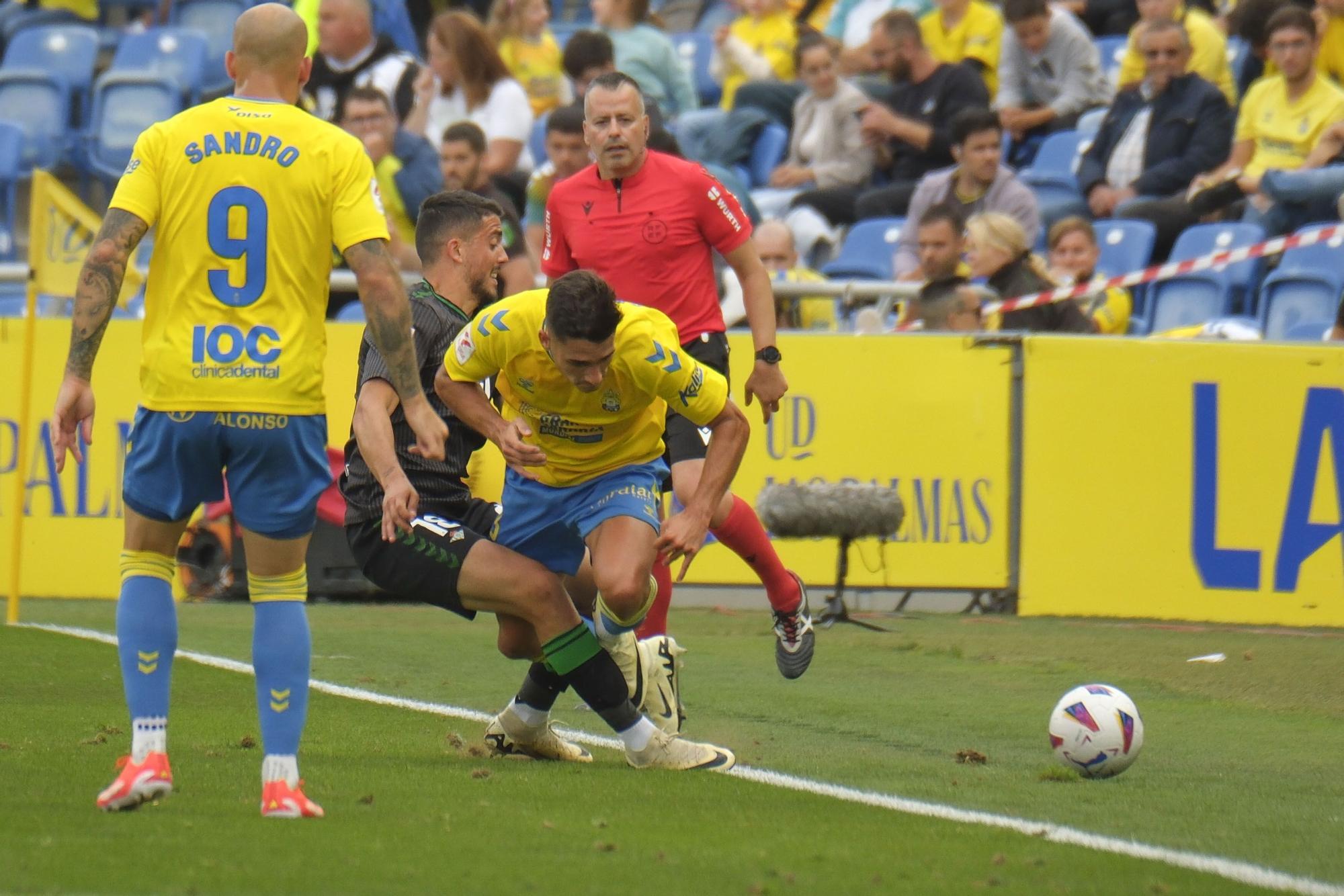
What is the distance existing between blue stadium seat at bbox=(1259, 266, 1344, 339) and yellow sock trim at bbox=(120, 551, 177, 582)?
8643 mm

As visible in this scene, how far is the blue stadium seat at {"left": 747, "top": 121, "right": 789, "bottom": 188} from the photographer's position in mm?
16109

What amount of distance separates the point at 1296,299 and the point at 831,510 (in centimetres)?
383

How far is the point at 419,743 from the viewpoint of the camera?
6.63 metres

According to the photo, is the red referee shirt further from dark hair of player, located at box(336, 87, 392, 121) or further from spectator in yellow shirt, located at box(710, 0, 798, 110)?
spectator in yellow shirt, located at box(710, 0, 798, 110)

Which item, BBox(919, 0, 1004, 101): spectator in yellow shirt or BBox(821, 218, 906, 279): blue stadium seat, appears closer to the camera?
BBox(821, 218, 906, 279): blue stadium seat

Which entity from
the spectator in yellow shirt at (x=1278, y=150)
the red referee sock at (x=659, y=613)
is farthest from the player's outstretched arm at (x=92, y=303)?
the spectator in yellow shirt at (x=1278, y=150)

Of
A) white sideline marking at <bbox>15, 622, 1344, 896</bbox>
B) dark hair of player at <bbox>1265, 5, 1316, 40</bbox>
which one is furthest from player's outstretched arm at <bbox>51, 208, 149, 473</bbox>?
dark hair of player at <bbox>1265, 5, 1316, 40</bbox>

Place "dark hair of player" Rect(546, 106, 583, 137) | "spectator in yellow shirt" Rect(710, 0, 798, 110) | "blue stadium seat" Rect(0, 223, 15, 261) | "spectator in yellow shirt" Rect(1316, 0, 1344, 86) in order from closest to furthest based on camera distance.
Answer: "dark hair of player" Rect(546, 106, 583, 137) → "spectator in yellow shirt" Rect(1316, 0, 1344, 86) → "blue stadium seat" Rect(0, 223, 15, 261) → "spectator in yellow shirt" Rect(710, 0, 798, 110)

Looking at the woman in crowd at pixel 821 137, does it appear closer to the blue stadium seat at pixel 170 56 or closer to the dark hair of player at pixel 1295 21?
the dark hair of player at pixel 1295 21

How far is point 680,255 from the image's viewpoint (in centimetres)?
790

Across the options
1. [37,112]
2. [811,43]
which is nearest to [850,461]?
[811,43]

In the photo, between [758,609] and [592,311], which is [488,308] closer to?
[592,311]

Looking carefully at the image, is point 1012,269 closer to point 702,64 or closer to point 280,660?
point 702,64

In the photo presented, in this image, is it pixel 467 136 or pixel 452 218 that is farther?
pixel 467 136
